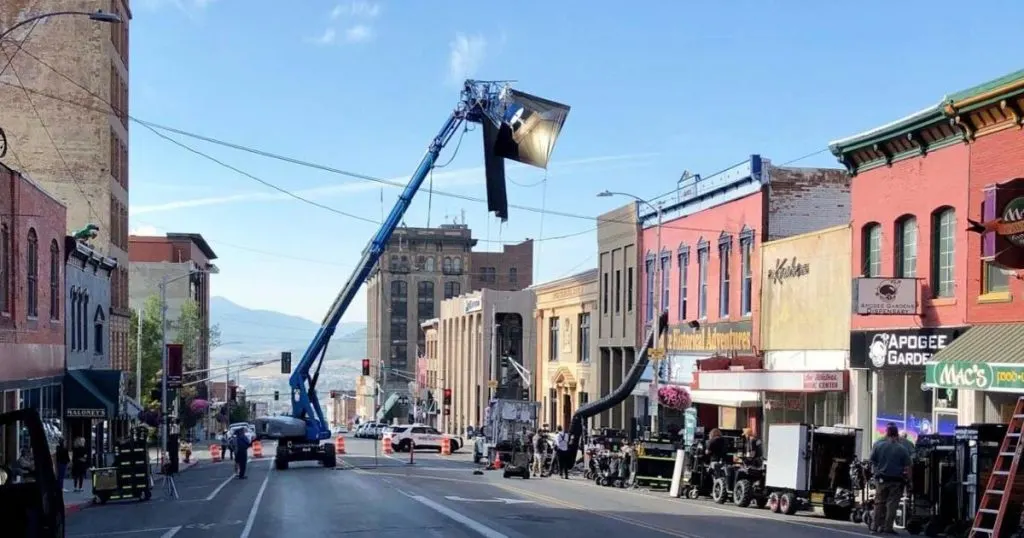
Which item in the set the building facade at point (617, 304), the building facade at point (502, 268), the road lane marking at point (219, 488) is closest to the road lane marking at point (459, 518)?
the road lane marking at point (219, 488)

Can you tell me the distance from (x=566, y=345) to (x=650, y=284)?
15036 millimetres

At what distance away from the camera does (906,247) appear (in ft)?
100

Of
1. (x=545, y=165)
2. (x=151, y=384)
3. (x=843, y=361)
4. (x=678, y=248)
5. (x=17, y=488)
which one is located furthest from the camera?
(x=151, y=384)

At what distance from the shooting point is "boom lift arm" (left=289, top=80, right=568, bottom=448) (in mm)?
36281

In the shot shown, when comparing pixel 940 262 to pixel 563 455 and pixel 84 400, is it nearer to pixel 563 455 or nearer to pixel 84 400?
pixel 563 455

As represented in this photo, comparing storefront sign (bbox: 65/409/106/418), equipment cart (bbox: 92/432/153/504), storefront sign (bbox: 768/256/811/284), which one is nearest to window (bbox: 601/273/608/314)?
storefront sign (bbox: 768/256/811/284)

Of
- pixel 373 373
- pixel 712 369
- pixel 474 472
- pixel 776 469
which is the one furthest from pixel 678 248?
pixel 373 373

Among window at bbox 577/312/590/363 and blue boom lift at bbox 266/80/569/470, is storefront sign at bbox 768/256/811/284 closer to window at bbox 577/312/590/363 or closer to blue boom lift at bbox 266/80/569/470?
blue boom lift at bbox 266/80/569/470

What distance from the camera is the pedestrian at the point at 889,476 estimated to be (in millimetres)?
21156

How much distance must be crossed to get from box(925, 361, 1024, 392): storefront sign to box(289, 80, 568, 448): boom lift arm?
12976mm

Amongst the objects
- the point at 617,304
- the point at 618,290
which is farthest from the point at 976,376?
the point at 617,304

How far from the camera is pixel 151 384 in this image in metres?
77.5

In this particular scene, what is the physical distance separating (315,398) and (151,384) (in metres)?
30.1

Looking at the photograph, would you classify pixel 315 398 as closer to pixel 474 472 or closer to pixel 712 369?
pixel 474 472
